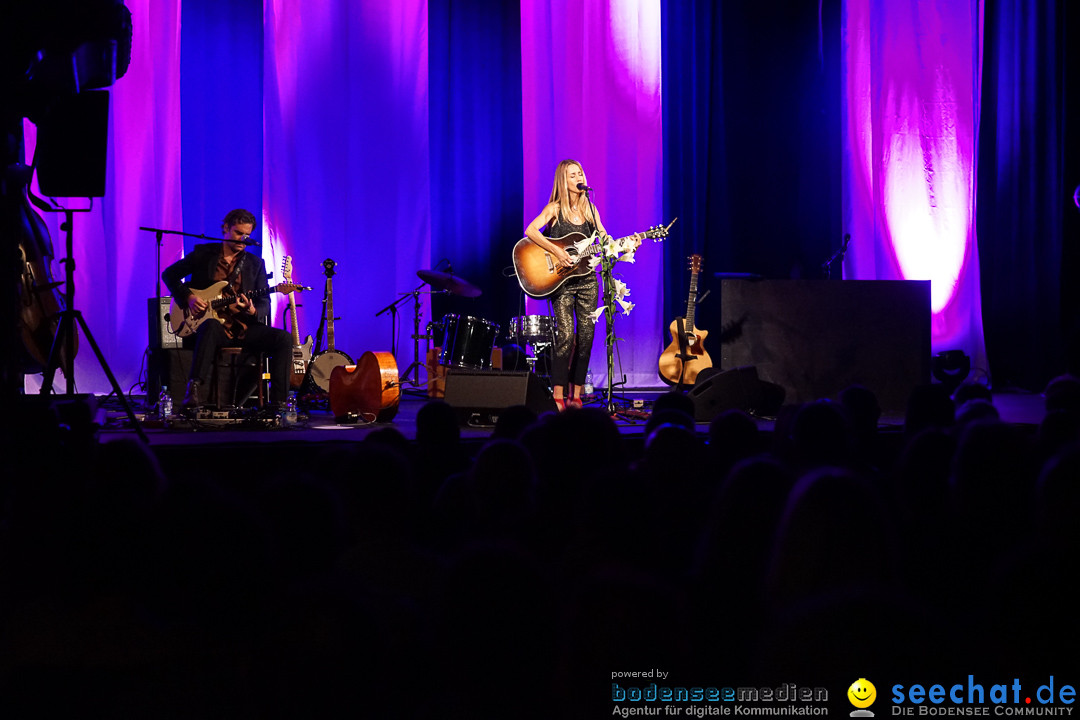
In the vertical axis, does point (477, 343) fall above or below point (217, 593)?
above

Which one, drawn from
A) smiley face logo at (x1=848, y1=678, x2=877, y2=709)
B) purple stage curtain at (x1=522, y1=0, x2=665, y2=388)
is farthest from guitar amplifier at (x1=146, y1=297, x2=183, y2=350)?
smiley face logo at (x1=848, y1=678, x2=877, y2=709)

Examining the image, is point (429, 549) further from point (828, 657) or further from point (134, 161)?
point (134, 161)

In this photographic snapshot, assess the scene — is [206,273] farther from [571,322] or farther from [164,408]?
[571,322]

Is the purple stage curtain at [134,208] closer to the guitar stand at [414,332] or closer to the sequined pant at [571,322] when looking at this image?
the guitar stand at [414,332]

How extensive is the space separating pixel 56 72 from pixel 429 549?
3344 mm

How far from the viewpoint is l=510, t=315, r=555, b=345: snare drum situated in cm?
741

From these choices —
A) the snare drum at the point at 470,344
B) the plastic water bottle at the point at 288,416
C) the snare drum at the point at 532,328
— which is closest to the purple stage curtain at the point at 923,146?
the snare drum at the point at 532,328

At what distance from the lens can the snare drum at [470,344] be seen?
7.11m

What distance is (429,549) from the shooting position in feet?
7.29

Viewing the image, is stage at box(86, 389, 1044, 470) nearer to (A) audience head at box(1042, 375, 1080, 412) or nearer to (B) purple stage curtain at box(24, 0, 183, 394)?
(A) audience head at box(1042, 375, 1080, 412)

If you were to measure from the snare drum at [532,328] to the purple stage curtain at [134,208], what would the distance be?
284 centimetres

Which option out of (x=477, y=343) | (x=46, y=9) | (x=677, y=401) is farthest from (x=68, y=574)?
(x=477, y=343)

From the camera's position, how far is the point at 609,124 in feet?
28.0

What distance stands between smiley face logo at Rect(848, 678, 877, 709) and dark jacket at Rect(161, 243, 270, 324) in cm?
512
